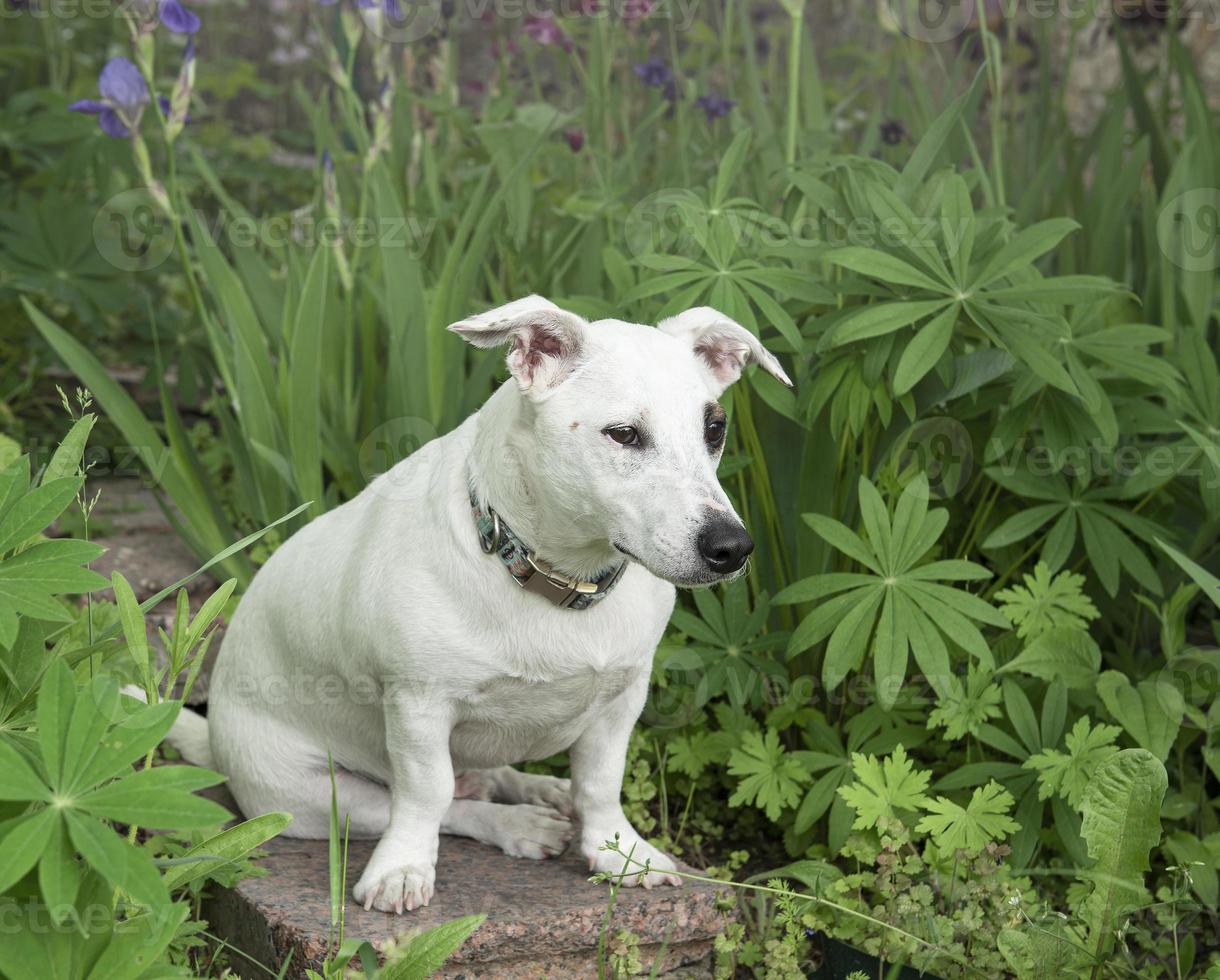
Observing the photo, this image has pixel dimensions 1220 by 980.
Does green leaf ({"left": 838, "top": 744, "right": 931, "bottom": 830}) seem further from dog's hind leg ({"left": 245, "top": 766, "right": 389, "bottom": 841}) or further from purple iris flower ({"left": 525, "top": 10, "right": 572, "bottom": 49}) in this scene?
purple iris flower ({"left": 525, "top": 10, "right": 572, "bottom": 49})

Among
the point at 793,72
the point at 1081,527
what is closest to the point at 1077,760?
the point at 1081,527

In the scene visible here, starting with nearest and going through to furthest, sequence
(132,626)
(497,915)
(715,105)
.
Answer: (132,626)
(497,915)
(715,105)

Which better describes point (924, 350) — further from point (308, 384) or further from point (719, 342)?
point (308, 384)

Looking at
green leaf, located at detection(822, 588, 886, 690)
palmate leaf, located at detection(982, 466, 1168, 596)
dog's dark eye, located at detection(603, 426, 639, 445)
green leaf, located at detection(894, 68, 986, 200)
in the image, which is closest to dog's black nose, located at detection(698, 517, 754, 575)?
dog's dark eye, located at detection(603, 426, 639, 445)

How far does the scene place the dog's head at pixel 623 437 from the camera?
75.7 inches

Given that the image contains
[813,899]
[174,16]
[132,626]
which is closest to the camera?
[132,626]

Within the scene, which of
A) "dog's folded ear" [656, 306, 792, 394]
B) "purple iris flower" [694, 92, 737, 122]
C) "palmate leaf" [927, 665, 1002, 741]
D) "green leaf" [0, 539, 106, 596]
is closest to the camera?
"green leaf" [0, 539, 106, 596]

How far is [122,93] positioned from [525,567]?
186 centimetres

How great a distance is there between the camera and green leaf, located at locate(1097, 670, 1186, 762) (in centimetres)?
252

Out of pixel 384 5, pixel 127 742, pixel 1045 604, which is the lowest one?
pixel 1045 604

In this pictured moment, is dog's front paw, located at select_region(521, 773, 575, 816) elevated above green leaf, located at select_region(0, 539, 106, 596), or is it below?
below

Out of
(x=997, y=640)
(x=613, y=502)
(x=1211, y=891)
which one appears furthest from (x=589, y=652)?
(x=1211, y=891)

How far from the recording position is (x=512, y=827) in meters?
2.53

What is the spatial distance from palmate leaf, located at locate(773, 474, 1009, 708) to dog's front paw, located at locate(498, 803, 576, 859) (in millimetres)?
585
